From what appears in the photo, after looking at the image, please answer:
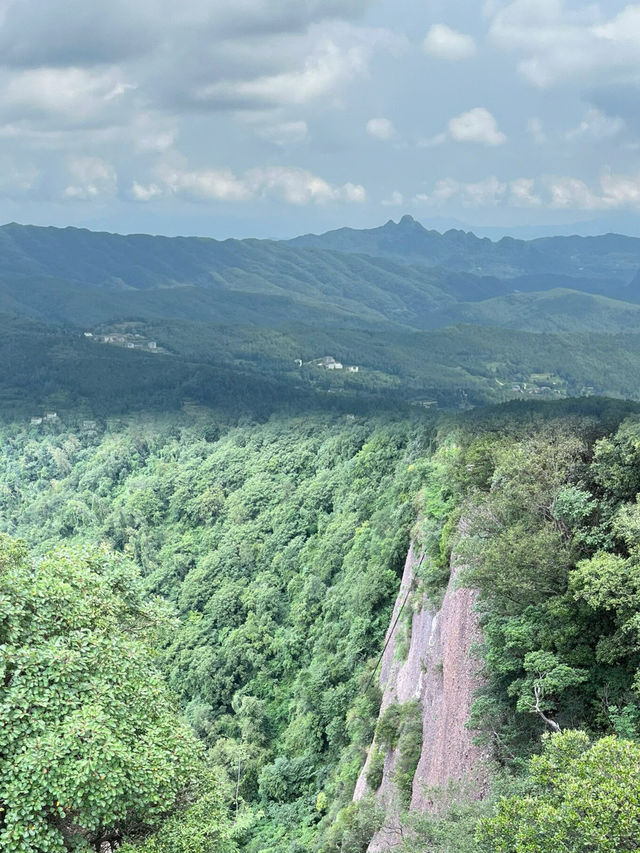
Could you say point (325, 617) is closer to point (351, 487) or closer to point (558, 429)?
point (351, 487)

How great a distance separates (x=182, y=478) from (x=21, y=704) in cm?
9907

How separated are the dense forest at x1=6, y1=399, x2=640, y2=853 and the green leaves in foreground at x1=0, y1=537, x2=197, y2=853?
6cm

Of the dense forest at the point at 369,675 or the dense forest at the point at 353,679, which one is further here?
the dense forest at the point at 369,675

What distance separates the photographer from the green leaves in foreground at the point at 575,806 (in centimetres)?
1395

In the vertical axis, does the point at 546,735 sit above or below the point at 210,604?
above

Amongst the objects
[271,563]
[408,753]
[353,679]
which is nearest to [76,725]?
[408,753]

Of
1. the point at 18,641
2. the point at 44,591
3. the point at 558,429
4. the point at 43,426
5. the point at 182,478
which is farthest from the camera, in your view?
the point at 43,426

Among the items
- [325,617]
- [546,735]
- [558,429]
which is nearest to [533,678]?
[546,735]

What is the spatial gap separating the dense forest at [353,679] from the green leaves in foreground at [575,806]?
0.05 meters

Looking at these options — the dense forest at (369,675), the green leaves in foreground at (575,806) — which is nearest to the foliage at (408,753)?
the dense forest at (369,675)

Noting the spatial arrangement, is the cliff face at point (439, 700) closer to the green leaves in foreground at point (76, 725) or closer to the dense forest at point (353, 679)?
the dense forest at point (353, 679)

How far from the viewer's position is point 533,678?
22344 mm

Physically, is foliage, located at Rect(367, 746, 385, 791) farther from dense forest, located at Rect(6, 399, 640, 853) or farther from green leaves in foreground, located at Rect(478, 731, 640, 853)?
green leaves in foreground, located at Rect(478, 731, 640, 853)

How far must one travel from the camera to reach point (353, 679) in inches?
1754
